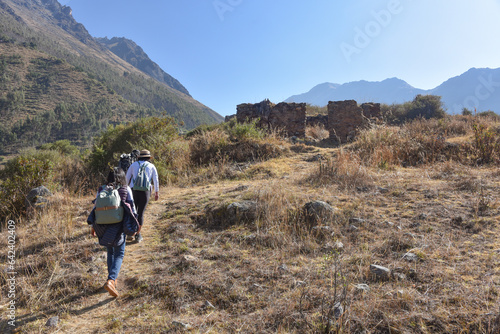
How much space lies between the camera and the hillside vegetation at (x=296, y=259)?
1.96 meters

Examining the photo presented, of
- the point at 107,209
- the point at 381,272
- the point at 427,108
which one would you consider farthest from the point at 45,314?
the point at 427,108

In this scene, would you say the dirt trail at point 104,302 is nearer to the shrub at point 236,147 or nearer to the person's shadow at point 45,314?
the person's shadow at point 45,314

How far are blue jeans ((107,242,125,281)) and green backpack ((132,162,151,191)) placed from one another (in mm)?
1216

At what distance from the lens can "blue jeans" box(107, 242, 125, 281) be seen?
275 cm

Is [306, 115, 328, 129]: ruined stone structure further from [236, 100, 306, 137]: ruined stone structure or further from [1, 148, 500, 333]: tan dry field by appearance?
[1, 148, 500, 333]: tan dry field

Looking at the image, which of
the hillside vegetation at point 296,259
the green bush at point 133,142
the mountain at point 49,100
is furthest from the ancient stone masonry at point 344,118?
the mountain at point 49,100

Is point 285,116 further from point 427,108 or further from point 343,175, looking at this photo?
point 427,108

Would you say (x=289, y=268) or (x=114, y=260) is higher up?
(x=114, y=260)

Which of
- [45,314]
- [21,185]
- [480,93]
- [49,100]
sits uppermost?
[480,93]

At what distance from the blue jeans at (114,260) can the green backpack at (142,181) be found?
1.22m

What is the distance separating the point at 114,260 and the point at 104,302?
0.43 metres

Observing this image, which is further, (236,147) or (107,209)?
(236,147)

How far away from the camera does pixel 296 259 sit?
2871 millimetres

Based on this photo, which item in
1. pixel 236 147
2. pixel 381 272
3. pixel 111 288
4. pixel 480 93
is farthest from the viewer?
pixel 480 93
